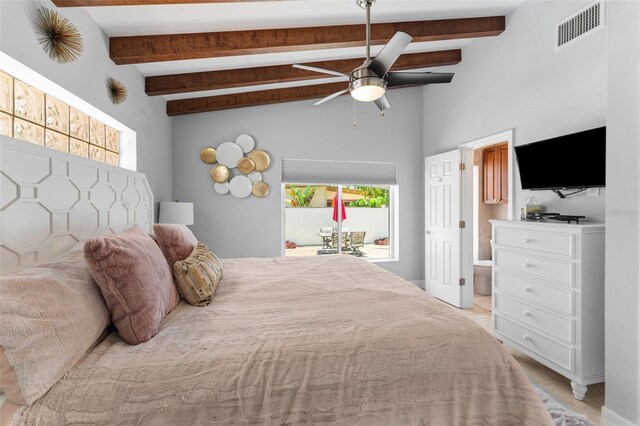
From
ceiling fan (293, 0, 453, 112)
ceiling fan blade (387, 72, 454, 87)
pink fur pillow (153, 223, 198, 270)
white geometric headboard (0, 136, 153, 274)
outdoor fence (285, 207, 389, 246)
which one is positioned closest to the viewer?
white geometric headboard (0, 136, 153, 274)

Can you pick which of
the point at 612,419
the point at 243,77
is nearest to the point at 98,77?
the point at 243,77

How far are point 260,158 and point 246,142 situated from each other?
11.1 inches

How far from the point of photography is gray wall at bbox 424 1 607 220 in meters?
2.44

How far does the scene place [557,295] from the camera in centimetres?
223

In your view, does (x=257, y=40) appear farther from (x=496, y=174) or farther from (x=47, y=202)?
(x=496, y=174)

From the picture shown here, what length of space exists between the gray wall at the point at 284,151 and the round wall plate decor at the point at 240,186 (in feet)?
0.31

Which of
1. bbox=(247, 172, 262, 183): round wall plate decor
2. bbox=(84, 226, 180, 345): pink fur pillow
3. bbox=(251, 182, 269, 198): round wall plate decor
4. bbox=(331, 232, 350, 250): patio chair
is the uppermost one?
bbox=(247, 172, 262, 183): round wall plate decor

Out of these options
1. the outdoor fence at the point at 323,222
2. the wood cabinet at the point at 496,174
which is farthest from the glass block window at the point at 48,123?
the wood cabinet at the point at 496,174

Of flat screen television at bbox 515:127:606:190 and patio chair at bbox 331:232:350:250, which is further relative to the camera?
patio chair at bbox 331:232:350:250

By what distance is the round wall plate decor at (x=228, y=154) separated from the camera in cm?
417

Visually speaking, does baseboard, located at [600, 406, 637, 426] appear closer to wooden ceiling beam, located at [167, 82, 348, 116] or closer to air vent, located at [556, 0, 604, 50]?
air vent, located at [556, 0, 604, 50]

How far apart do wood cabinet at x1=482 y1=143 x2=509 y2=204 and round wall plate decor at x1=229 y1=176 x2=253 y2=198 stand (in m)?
3.71

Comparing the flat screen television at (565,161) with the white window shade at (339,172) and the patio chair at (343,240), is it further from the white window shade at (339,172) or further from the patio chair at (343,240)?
the patio chair at (343,240)

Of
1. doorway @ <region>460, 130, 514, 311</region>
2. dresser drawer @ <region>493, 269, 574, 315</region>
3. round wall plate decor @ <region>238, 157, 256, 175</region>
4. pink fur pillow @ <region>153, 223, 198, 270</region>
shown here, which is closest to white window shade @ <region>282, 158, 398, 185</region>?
round wall plate decor @ <region>238, 157, 256, 175</region>
